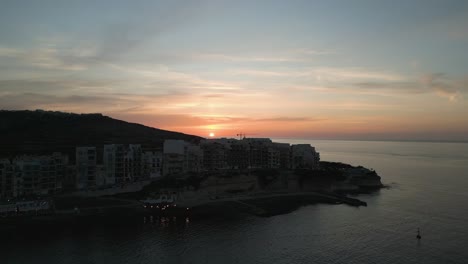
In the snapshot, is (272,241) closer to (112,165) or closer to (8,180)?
(112,165)

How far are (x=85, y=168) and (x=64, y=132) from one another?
56.0 m

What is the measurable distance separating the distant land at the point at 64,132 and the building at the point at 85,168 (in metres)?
23.4

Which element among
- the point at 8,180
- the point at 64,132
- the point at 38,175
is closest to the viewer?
the point at 8,180

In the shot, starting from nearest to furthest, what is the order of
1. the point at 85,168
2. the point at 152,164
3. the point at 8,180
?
1. the point at 8,180
2. the point at 85,168
3. the point at 152,164

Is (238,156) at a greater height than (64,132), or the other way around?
(64,132)

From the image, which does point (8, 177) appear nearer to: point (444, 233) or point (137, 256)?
point (137, 256)

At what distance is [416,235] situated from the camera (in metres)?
42.7

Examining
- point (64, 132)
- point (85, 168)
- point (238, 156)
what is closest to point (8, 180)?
point (85, 168)

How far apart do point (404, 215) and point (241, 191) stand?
2474 cm

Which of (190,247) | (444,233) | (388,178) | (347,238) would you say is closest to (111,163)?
(190,247)

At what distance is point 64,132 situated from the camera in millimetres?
110125

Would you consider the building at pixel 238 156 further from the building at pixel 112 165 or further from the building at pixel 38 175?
the building at pixel 38 175

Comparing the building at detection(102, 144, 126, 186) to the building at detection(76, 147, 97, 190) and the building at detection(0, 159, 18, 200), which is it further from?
the building at detection(0, 159, 18, 200)

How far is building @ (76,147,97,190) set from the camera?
59.7 m
